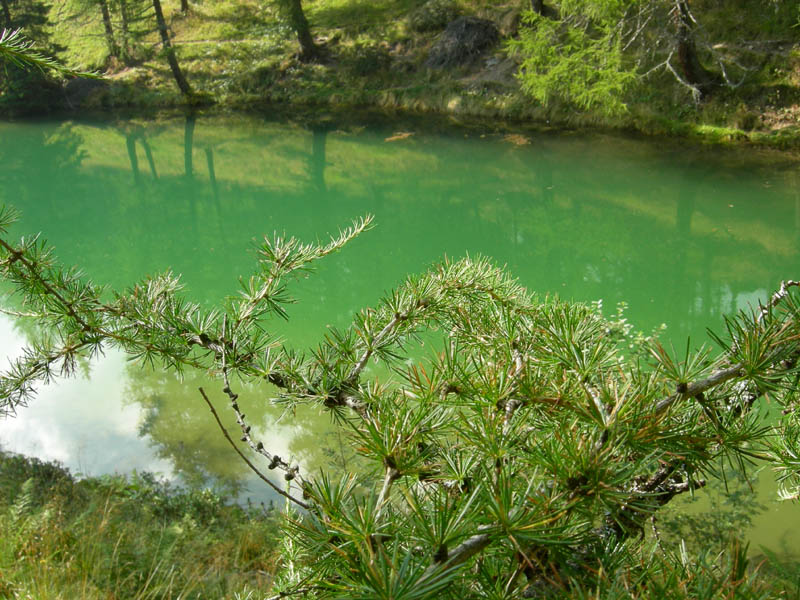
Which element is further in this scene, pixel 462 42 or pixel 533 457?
pixel 462 42

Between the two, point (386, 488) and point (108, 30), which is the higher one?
point (108, 30)

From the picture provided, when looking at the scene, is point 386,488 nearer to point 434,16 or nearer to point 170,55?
point 434,16

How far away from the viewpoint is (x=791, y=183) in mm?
9516

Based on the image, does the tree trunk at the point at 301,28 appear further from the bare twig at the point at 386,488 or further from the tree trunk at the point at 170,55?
the bare twig at the point at 386,488

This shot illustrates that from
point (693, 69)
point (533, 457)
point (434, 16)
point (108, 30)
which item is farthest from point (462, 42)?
point (533, 457)

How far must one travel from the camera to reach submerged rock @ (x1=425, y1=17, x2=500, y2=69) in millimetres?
16688

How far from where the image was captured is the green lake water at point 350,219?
578cm

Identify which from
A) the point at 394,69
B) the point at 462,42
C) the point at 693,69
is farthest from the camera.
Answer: the point at 394,69

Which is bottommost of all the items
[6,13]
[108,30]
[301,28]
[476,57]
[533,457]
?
[476,57]

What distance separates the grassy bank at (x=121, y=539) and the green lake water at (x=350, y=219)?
0.65 metres

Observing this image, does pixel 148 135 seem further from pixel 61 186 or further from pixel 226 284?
pixel 226 284

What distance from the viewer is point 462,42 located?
16.8 metres

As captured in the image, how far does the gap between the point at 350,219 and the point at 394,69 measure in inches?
413

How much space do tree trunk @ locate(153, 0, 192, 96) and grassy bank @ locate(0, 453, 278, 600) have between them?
54.7 feet
